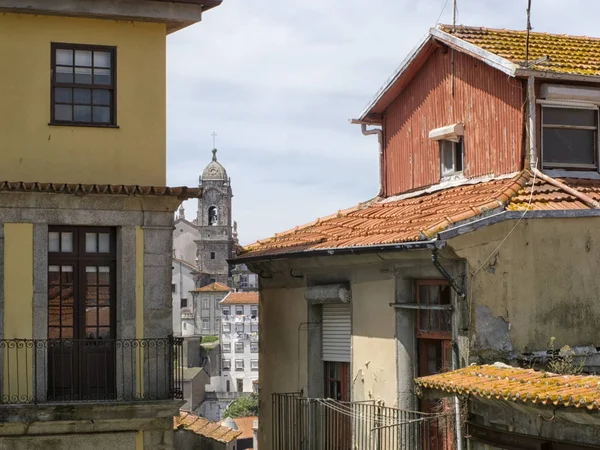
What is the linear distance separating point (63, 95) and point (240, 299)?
10885 cm

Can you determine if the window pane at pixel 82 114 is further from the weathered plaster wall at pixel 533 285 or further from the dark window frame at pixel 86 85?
the weathered plaster wall at pixel 533 285

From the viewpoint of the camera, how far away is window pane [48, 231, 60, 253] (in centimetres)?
1673

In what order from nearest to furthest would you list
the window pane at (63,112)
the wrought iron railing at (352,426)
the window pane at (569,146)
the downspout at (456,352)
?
1. the downspout at (456,352)
2. the wrought iron railing at (352,426)
3. the window pane at (63,112)
4. the window pane at (569,146)

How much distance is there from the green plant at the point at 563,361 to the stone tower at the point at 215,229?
131 metres

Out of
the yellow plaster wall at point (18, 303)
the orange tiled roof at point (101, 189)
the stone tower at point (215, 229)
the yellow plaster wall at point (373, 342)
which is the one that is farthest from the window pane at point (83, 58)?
the stone tower at point (215, 229)

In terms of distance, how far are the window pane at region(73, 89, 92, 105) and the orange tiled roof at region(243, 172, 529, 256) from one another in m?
4.12

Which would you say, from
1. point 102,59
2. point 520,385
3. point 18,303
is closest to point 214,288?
point 102,59

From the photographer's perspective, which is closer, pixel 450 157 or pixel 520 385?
pixel 520 385

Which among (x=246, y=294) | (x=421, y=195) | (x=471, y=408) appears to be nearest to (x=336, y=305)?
(x=421, y=195)

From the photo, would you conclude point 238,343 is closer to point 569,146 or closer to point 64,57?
point 569,146

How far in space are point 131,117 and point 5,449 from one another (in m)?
4.97

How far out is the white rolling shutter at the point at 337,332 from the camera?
1898 centimetres

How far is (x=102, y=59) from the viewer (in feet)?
56.5

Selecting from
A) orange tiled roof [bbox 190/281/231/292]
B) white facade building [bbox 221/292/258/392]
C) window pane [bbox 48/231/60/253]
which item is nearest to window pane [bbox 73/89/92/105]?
window pane [bbox 48/231/60/253]
